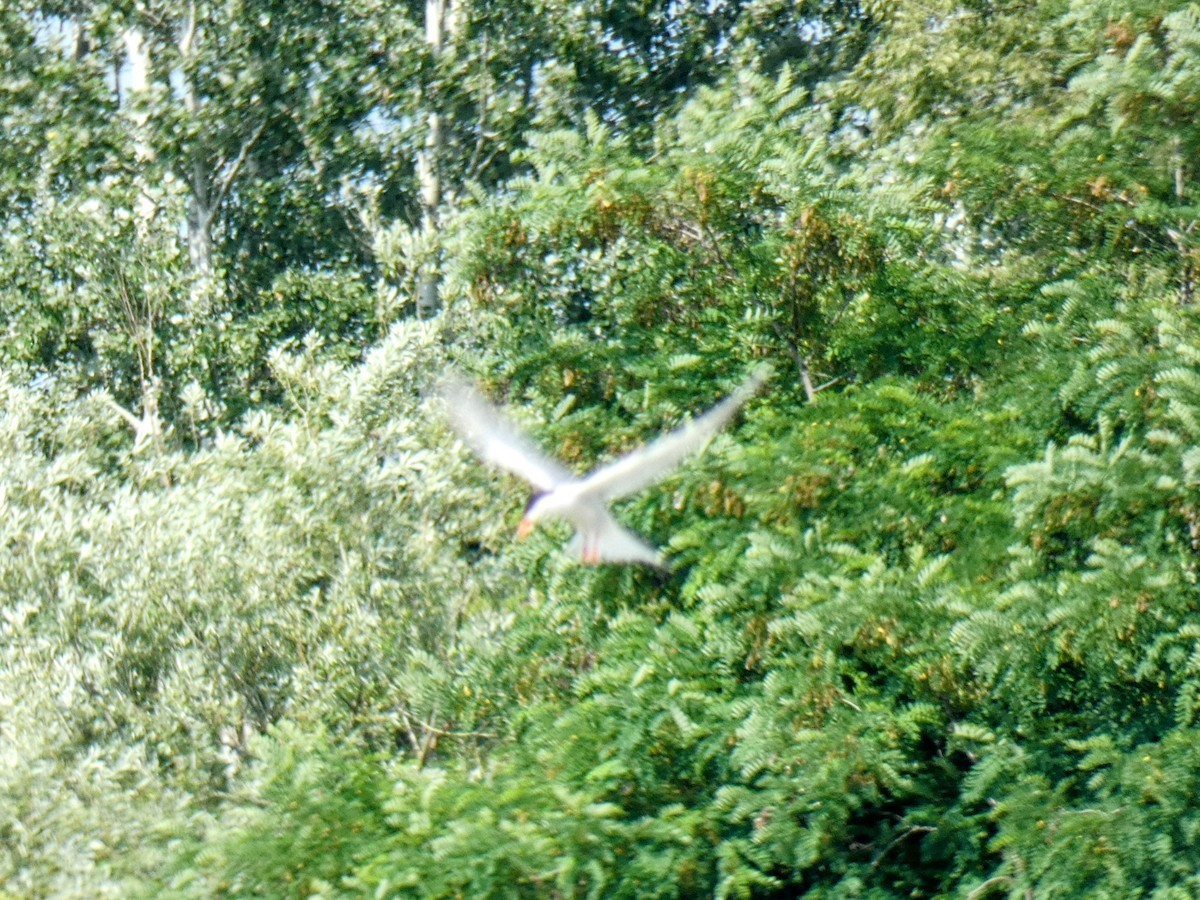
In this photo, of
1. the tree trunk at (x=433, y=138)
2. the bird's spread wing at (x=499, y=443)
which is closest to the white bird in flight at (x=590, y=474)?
the bird's spread wing at (x=499, y=443)

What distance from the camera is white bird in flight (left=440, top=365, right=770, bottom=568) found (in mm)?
8117

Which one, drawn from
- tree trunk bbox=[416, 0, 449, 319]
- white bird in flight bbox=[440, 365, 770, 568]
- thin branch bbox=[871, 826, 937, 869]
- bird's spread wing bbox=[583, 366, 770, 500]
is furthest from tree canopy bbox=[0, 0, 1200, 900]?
tree trunk bbox=[416, 0, 449, 319]

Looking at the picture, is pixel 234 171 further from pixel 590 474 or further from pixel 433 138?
pixel 590 474

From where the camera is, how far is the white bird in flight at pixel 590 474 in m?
8.12

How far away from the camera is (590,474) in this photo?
953cm

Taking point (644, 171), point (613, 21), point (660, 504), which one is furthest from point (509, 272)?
point (613, 21)

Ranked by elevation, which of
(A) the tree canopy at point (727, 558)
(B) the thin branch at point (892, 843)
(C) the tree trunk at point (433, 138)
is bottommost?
(B) the thin branch at point (892, 843)

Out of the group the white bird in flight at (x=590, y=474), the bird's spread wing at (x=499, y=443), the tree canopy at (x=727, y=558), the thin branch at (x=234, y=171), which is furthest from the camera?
the thin branch at (x=234, y=171)

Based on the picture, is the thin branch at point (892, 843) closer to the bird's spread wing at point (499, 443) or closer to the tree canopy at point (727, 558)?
the tree canopy at point (727, 558)

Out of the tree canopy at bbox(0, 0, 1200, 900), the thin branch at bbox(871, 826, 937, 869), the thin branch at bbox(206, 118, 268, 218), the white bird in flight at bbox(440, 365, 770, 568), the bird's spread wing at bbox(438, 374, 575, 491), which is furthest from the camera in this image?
the thin branch at bbox(206, 118, 268, 218)

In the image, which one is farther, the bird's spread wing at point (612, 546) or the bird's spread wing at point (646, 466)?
the bird's spread wing at point (612, 546)

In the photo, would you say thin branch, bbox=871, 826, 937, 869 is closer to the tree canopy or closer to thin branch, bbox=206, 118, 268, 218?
the tree canopy

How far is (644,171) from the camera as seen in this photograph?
10195mm

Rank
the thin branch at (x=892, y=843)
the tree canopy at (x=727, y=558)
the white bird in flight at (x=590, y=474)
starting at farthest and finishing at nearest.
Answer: the thin branch at (x=892, y=843) < the white bird in flight at (x=590, y=474) < the tree canopy at (x=727, y=558)
